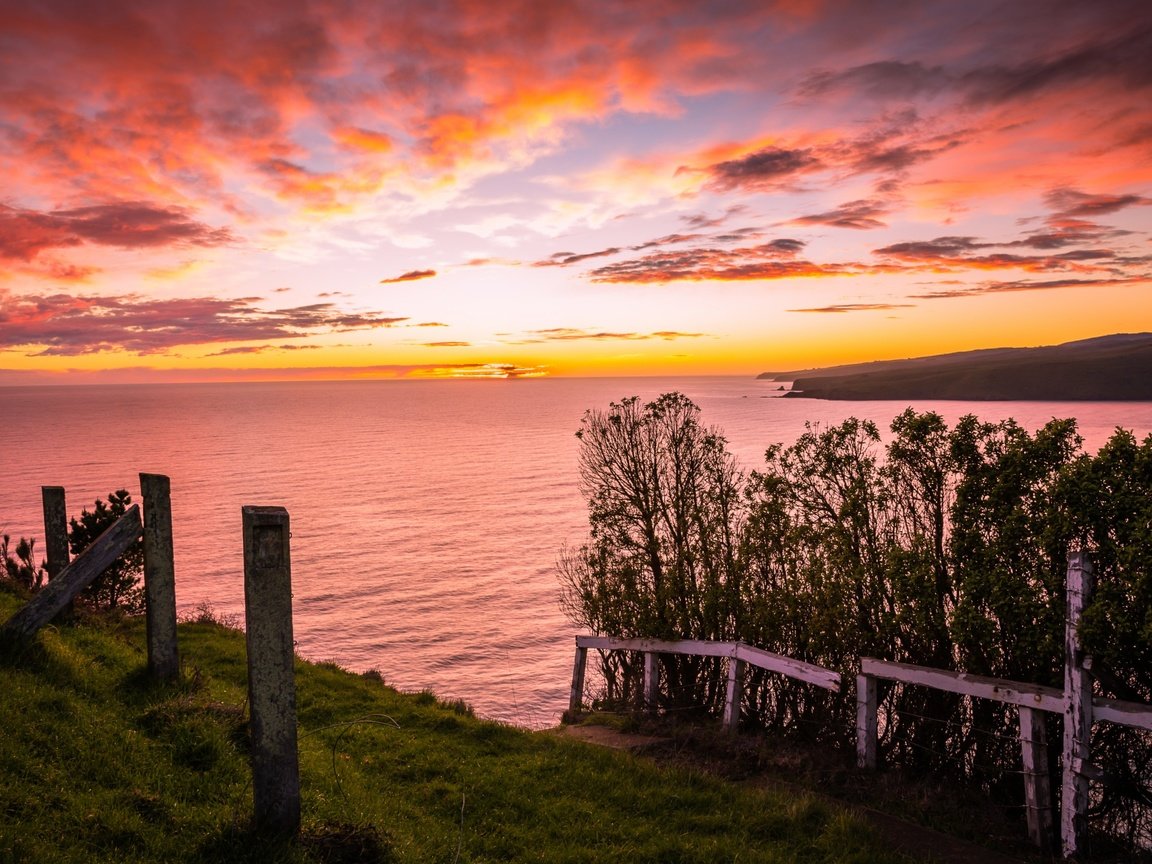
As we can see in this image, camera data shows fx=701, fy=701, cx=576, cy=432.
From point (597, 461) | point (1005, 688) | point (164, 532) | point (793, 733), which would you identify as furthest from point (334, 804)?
point (597, 461)

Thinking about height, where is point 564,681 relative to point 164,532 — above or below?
below

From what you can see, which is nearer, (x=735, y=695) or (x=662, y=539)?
(x=735, y=695)

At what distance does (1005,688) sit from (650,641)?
7.11 metres

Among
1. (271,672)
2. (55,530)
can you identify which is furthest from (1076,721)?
(55,530)

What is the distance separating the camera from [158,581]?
8.71 metres

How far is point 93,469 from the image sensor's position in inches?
3305

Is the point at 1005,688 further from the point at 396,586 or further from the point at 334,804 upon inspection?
the point at 396,586

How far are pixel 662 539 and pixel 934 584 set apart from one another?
27.5ft

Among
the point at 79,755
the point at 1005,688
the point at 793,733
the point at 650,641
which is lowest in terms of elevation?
the point at 793,733

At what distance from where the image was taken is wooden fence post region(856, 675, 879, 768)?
11172mm

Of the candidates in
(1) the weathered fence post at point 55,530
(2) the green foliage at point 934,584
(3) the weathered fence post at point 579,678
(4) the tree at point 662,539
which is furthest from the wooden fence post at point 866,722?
(1) the weathered fence post at point 55,530

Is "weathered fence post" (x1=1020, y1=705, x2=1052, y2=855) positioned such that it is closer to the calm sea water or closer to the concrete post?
the concrete post

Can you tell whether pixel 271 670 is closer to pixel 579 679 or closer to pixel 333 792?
pixel 333 792

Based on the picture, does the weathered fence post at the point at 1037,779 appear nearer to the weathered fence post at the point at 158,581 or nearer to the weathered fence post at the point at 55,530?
the weathered fence post at the point at 158,581
